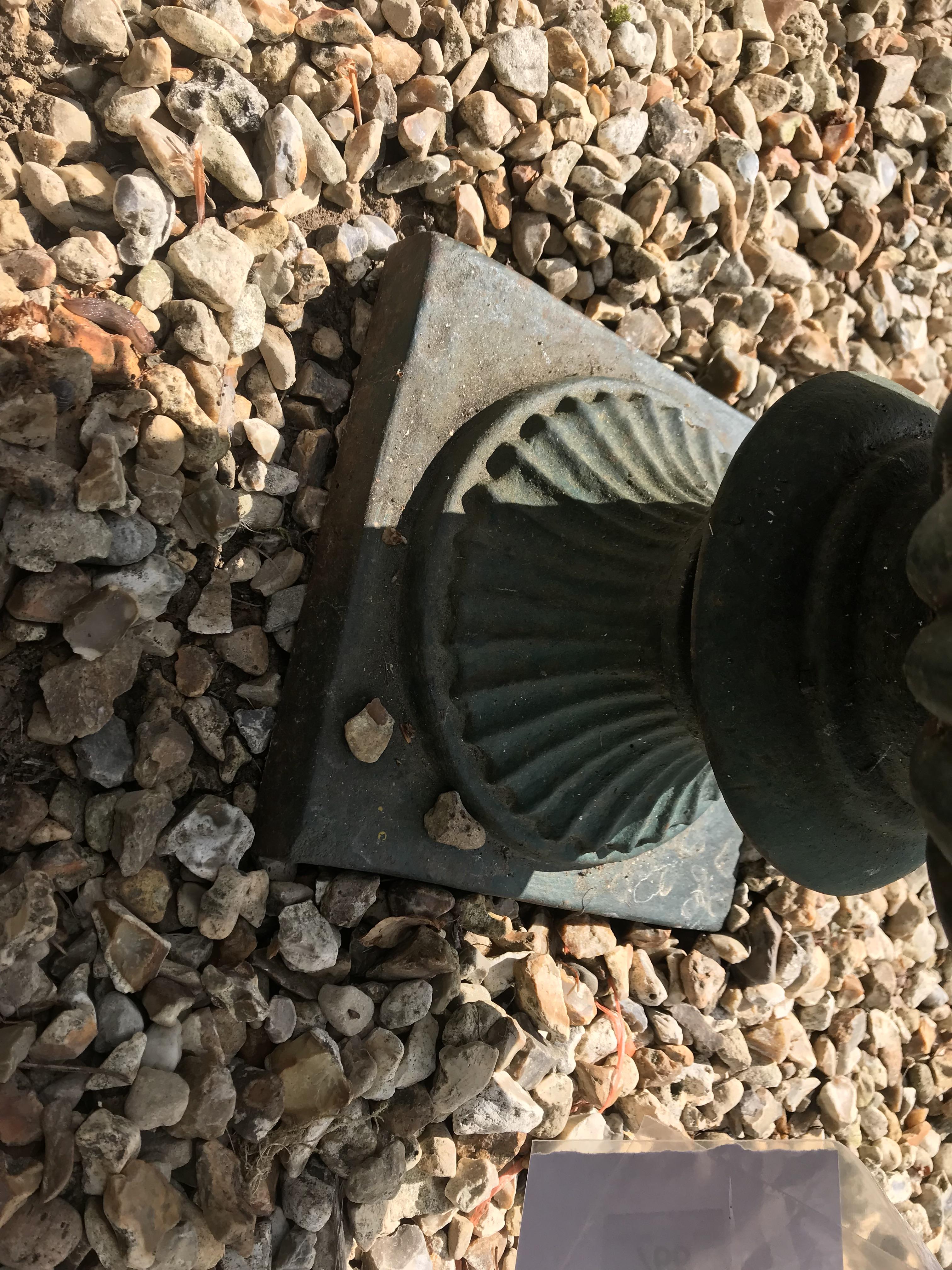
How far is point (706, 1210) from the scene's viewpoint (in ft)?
3.91

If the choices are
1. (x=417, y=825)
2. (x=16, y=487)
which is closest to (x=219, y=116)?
(x=16, y=487)

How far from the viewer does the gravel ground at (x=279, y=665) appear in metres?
0.84

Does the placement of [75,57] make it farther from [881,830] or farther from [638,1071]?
[638,1071]

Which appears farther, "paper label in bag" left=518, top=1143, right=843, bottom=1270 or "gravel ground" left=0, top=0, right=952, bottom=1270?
"paper label in bag" left=518, top=1143, right=843, bottom=1270

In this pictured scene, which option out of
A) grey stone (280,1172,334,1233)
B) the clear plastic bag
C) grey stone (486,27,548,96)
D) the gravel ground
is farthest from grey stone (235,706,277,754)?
grey stone (486,27,548,96)

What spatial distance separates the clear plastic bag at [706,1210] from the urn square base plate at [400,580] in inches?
11.9

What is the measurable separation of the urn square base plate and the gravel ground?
29 millimetres

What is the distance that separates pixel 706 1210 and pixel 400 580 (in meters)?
0.81

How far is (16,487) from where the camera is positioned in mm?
816

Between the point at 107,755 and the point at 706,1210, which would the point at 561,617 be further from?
the point at 706,1210

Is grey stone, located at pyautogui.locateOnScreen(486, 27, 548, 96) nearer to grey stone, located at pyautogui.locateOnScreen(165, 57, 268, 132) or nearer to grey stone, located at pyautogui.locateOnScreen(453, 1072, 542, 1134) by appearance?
grey stone, located at pyautogui.locateOnScreen(165, 57, 268, 132)

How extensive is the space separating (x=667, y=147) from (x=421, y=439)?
57 centimetres

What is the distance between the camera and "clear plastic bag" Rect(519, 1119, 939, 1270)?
3.59 ft

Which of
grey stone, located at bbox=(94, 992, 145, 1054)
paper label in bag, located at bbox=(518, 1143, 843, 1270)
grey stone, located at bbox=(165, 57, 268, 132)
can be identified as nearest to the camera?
grey stone, located at bbox=(94, 992, 145, 1054)
